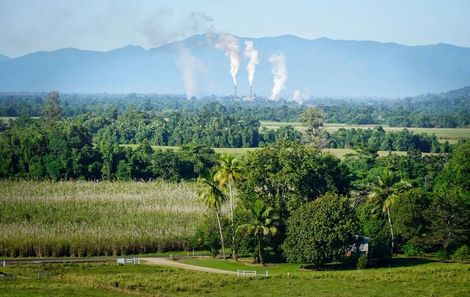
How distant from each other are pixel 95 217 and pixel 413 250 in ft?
100

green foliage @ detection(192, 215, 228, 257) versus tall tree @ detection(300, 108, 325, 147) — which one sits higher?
tall tree @ detection(300, 108, 325, 147)

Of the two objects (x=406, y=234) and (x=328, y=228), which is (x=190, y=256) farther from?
(x=406, y=234)

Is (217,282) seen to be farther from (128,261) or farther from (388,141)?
(388,141)

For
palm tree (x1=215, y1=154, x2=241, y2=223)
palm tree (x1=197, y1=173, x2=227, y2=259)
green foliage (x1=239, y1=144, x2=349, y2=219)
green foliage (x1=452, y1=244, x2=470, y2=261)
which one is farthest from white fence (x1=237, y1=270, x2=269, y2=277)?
green foliage (x1=452, y1=244, x2=470, y2=261)

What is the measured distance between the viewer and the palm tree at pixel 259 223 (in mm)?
59500

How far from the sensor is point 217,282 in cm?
5194

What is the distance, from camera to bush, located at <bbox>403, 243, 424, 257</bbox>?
64.7 metres

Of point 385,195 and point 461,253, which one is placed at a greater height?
point 385,195

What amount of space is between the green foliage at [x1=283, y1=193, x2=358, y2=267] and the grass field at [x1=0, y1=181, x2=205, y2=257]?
12.4 m

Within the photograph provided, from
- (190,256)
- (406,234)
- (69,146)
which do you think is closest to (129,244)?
(190,256)

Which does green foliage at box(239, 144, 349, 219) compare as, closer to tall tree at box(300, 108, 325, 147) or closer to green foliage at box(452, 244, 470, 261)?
green foliage at box(452, 244, 470, 261)

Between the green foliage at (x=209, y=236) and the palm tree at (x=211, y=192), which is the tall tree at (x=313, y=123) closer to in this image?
the green foliage at (x=209, y=236)

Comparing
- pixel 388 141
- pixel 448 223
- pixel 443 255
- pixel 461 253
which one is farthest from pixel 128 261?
pixel 388 141

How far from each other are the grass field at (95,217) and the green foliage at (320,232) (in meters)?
12.4
